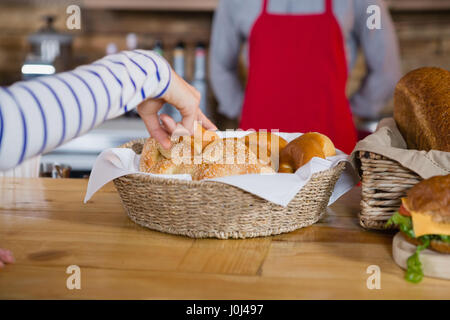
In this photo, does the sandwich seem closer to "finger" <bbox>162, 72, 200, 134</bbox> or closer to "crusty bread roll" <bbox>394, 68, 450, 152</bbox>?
"crusty bread roll" <bbox>394, 68, 450, 152</bbox>

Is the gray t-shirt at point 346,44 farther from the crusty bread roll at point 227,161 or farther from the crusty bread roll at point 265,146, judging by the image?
the crusty bread roll at point 227,161

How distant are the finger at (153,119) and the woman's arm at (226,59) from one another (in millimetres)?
1402

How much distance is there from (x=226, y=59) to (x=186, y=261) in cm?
172

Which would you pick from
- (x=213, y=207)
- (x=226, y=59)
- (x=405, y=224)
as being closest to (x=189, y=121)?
(x=213, y=207)

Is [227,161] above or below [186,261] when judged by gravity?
above

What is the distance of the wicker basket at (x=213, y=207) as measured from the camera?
2.69 ft

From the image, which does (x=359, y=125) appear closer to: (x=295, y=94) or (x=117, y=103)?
(x=295, y=94)

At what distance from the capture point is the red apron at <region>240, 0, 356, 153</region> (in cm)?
204

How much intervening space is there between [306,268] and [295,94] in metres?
1.42

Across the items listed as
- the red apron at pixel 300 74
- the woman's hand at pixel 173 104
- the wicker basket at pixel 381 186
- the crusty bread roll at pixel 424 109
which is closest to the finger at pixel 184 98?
the woman's hand at pixel 173 104

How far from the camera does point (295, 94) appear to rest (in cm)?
209

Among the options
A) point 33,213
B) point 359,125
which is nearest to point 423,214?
point 33,213

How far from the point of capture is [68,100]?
0.66m

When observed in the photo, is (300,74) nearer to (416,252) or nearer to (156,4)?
(156,4)
